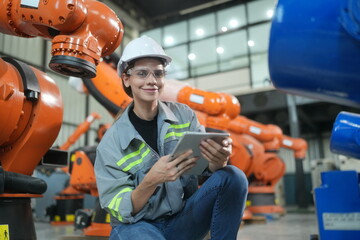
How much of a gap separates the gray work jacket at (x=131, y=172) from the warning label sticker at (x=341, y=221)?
0.70 metres

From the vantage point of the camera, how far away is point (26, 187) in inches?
70.7

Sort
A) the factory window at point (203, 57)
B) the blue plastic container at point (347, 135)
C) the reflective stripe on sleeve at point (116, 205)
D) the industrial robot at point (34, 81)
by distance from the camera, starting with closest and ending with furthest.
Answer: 1. the blue plastic container at point (347, 135)
2. the reflective stripe on sleeve at point (116, 205)
3. the industrial robot at point (34, 81)
4. the factory window at point (203, 57)

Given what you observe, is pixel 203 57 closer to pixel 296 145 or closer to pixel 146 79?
pixel 296 145

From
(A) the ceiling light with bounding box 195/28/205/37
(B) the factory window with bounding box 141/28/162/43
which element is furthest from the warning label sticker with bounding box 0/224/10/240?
(B) the factory window with bounding box 141/28/162/43

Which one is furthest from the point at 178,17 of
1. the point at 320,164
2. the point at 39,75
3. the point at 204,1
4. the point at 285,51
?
the point at 285,51

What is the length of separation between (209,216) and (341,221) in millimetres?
668

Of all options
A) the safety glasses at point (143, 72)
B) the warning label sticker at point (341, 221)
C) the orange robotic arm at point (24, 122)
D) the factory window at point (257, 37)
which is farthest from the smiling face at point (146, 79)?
the factory window at point (257, 37)

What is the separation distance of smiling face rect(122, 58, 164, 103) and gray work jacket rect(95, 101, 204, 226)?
0.11m

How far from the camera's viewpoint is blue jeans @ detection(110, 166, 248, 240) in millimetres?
1430

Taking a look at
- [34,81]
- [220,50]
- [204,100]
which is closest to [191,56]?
[220,50]

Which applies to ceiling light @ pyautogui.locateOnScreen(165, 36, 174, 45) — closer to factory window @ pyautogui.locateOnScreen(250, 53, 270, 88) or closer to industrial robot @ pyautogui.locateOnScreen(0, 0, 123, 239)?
factory window @ pyautogui.locateOnScreen(250, 53, 270, 88)

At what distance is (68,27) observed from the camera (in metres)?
1.56

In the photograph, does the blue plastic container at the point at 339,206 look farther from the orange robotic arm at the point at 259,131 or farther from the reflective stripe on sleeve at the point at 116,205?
the orange robotic arm at the point at 259,131

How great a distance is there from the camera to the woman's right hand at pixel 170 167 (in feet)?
4.27
